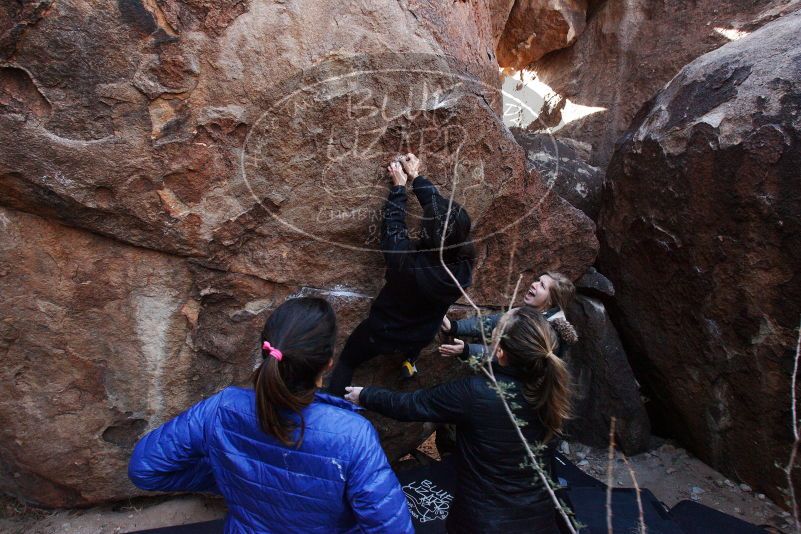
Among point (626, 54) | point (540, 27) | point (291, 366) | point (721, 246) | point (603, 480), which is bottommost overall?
point (603, 480)

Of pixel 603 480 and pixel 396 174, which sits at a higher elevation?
pixel 396 174

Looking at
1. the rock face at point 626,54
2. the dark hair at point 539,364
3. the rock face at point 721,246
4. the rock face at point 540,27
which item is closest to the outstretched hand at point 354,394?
the dark hair at point 539,364

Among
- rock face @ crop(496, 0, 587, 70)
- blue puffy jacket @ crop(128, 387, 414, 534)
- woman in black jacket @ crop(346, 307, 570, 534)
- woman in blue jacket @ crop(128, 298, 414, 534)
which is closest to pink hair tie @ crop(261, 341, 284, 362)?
woman in blue jacket @ crop(128, 298, 414, 534)

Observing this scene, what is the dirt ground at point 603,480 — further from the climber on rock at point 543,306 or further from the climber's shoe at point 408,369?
the climber on rock at point 543,306

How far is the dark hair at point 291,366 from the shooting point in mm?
1307

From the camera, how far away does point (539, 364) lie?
1730 mm

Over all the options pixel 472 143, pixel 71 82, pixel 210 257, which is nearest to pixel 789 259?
pixel 472 143

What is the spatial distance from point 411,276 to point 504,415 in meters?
0.72

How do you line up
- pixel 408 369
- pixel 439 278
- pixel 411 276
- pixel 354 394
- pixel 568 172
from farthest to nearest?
1. pixel 568 172
2. pixel 408 369
3. pixel 411 276
4. pixel 439 278
5. pixel 354 394

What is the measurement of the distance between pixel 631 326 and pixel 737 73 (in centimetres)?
169

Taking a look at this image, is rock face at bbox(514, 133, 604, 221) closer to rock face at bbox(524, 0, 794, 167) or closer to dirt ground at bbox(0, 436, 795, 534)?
rock face at bbox(524, 0, 794, 167)

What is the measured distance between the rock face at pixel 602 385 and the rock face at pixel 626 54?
219cm

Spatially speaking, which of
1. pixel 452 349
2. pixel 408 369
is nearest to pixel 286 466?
pixel 452 349

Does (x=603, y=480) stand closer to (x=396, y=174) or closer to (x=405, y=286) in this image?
(x=405, y=286)
